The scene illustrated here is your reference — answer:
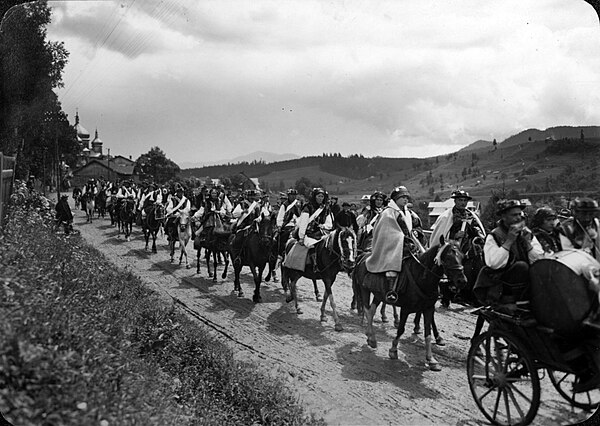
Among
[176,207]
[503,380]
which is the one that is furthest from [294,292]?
[176,207]

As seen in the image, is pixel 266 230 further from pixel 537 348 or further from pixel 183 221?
pixel 537 348

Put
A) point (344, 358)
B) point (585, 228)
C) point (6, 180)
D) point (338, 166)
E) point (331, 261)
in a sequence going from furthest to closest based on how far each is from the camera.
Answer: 1. point (331, 261)
2. point (338, 166)
3. point (344, 358)
4. point (6, 180)
5. point (585, 228)

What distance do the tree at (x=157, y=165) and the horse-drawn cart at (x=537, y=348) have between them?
18.3ft

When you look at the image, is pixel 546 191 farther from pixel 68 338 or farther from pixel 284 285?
pixel 284 285

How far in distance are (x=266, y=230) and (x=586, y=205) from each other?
863 cm

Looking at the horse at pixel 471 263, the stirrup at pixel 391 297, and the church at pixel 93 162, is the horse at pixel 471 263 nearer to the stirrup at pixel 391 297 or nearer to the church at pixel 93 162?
the stirrup at pixel 391 297

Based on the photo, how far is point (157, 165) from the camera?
9211 millimetres

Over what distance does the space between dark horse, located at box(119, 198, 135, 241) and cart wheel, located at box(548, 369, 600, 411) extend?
16.5 meters

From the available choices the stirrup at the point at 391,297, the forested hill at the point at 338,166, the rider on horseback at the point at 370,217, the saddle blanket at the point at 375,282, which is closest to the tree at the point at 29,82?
the forested hill at the point at 338,166

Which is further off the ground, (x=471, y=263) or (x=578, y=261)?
(x=578, y=261)

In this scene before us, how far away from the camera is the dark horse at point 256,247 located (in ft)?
40.5

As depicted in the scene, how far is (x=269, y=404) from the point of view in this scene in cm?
598

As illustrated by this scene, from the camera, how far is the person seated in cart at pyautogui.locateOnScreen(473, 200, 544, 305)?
5055mm

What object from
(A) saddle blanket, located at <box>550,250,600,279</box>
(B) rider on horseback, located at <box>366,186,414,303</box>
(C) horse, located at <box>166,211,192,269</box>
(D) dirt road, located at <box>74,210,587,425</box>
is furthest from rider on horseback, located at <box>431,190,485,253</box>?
(C) horse, located at <box>166,211,192,269</box>
